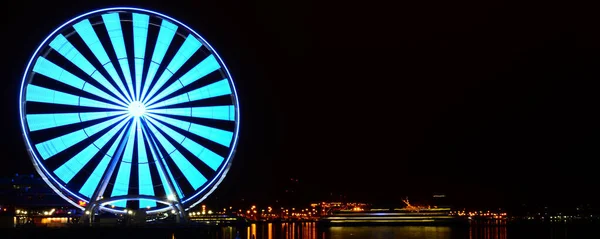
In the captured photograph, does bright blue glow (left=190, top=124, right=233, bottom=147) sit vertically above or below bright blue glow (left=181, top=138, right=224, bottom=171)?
above

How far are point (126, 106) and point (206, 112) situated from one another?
3396mm

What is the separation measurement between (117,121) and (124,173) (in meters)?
2.92

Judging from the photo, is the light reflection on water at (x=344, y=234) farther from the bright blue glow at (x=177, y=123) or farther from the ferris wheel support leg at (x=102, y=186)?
the bright blue glow at (x=177, y=123)

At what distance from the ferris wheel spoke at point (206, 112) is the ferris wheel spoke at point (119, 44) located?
1577mm

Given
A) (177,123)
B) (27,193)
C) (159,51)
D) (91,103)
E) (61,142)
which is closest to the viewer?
(91,103)

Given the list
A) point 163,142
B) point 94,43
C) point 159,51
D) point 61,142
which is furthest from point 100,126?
point 159,51

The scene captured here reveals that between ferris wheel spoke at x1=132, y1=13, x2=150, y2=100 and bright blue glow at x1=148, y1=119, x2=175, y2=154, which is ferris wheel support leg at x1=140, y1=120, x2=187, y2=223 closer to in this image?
bright blue glow at x1=148, y1=119, x2=175, y2=154

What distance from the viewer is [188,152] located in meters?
30.0

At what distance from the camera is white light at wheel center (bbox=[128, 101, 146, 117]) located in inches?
1127

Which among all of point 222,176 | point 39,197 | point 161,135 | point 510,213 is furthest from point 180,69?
point 510,213

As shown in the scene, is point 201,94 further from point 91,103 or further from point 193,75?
point 91,103

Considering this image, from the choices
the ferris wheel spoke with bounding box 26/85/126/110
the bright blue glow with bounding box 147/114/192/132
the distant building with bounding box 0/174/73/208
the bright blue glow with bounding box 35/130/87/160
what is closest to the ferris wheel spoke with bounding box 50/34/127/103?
the ferris wheel spoke with bounding box 26/85/126/110

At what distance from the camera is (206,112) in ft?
98.6

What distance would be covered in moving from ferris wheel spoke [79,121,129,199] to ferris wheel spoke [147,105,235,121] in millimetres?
2006
